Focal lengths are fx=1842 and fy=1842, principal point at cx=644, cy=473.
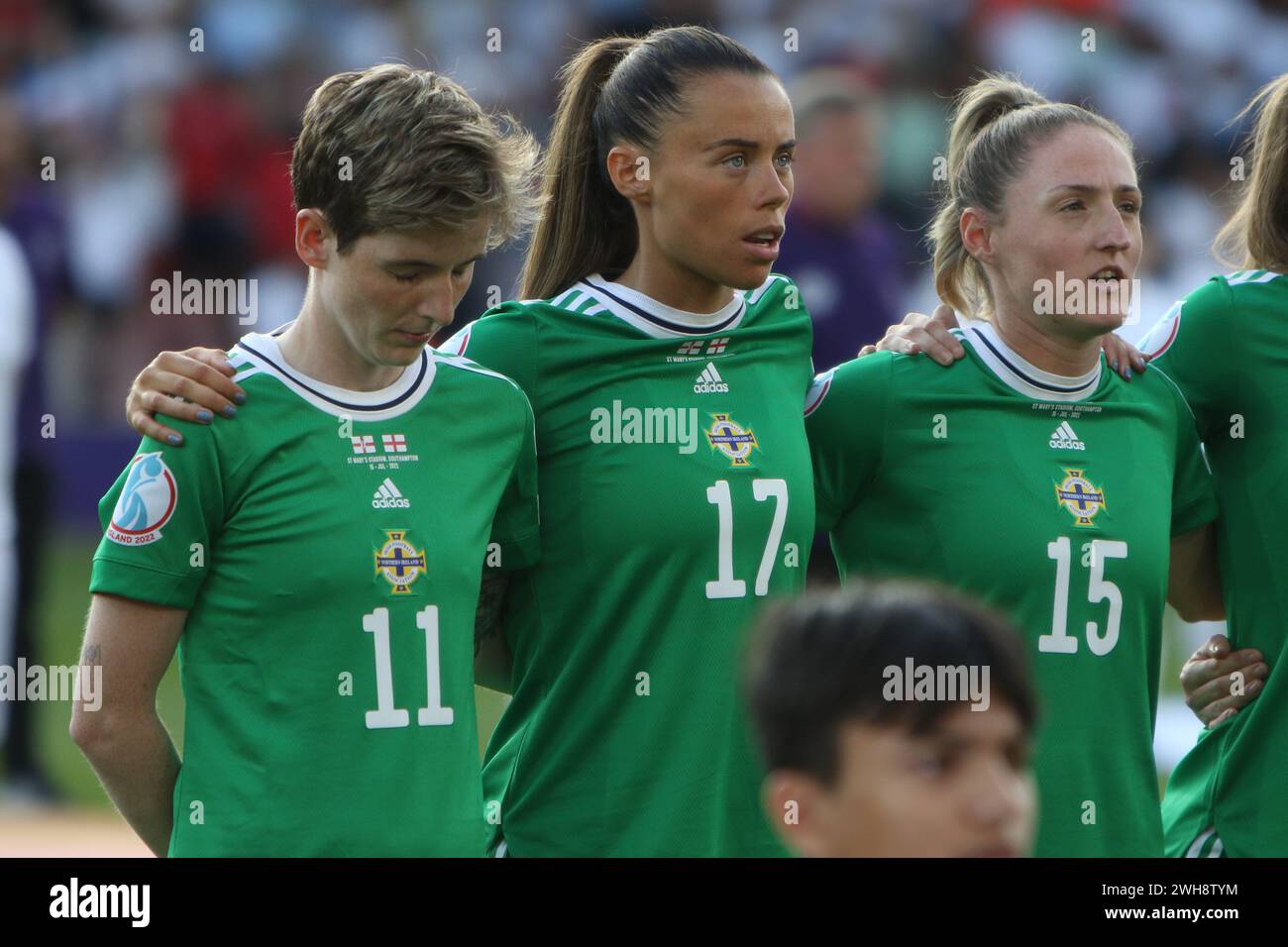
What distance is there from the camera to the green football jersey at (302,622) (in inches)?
110

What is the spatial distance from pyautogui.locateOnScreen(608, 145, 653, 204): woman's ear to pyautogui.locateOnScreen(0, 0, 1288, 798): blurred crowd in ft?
26.8

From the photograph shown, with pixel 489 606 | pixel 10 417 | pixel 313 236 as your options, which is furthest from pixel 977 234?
pixel 10 417

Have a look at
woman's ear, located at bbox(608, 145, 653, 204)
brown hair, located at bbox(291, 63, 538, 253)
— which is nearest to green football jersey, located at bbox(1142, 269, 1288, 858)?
woman's ear, located at bbox(608, 145, 653, 204)

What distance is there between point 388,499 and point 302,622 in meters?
0.24

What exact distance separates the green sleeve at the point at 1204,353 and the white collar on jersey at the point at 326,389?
1.53 metres

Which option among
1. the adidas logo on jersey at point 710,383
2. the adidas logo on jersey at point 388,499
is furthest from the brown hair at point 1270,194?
the adidas logo on jersey at point 388,499

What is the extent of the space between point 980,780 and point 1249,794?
176 cm

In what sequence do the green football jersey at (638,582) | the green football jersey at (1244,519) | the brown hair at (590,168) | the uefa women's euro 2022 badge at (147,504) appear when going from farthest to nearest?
the green football jersey at (1244,519) < the brown hair at (590,168) < the green football jersey at (638,582) < the uefa women's euro 2022 badge at (147,504)

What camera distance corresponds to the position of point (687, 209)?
327 centimetres

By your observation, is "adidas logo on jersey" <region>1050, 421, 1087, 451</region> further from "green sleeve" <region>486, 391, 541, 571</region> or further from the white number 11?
the white number 11

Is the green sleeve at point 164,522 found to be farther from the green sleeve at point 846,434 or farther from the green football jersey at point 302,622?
the green sleeve at point 846,434

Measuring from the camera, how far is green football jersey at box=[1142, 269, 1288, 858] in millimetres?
3504

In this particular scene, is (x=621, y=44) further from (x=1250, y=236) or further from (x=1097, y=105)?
(x=1097, y=105)

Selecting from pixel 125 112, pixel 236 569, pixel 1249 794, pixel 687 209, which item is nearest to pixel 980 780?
pixel 236 569
